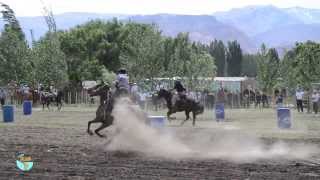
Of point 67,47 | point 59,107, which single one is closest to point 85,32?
point 67,47

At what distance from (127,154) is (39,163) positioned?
2792mm

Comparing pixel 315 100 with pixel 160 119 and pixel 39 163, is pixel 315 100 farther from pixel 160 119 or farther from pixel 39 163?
pixel 39 163

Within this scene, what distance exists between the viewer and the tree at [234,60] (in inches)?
4542

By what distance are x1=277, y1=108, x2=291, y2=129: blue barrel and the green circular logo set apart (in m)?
14.8

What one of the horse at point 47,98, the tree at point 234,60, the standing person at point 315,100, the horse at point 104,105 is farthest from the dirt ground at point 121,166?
the tree at point 234,60

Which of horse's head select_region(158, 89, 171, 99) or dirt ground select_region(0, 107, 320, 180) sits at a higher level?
horse's head select_region(158, 89, 171, 99)

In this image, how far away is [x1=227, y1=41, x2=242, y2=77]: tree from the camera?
115 m

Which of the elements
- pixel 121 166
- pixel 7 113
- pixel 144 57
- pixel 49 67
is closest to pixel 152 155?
pixel 121 166

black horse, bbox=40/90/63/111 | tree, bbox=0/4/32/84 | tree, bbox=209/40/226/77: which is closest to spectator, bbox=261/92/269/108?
black horse, bbox=40/90/63/111

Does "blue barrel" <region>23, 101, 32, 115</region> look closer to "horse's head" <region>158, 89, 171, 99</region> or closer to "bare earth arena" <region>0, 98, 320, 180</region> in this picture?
"horse's head" <region>158, 89, 171, 99</region>

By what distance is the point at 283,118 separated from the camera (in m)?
28.5

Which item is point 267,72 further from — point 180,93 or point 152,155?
point 152,155

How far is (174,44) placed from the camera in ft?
250

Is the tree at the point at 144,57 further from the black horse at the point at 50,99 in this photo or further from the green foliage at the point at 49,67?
the black horse at the point at 50,99
